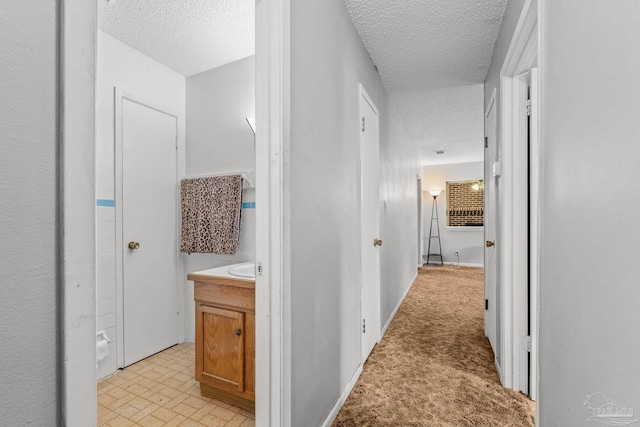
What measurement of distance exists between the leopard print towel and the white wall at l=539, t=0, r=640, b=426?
2.02 meters

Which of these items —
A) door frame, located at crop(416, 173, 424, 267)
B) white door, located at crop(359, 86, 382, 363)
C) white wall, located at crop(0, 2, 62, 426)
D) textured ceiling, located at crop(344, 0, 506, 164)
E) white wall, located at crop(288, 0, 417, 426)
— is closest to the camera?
white wall, located at crop(0, 2, 62, 426)

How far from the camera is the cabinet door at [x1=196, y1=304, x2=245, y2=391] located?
1.78m

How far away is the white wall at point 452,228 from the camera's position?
710cm

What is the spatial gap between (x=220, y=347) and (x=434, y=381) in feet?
4.76

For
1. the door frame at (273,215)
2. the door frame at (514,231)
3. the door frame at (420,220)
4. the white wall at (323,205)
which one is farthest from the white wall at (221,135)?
the door frame at (420,220)

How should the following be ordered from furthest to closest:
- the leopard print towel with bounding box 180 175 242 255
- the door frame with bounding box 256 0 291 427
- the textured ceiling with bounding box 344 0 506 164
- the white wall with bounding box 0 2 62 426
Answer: the leopard print towel with bounding box 180 175 242 255
the textured ceiling with bounding box 344 0 506 164
the door frame with bounding box 256 0 291 427
the white wall with bounding box 0 2 62 426

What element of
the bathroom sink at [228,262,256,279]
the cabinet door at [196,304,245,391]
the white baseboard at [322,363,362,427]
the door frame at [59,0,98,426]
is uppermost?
the door frame at [59,0,98,426]

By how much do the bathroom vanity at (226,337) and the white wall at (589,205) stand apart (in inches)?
53.1

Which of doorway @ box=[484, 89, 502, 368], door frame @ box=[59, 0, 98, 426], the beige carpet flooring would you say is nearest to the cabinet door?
the beige carpet flooring

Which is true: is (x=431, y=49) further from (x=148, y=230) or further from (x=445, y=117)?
(x=148, y=230)

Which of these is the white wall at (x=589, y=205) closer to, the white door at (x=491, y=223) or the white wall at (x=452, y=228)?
the white door at (x=491, y=223)

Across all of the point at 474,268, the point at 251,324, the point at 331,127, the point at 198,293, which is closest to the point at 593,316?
the point at 331,127

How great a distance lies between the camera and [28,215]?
1.61 feet

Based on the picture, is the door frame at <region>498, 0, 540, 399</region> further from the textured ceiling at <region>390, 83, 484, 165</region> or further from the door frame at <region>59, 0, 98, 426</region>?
the door frame at <region>59, 0, 98, 426</region>
